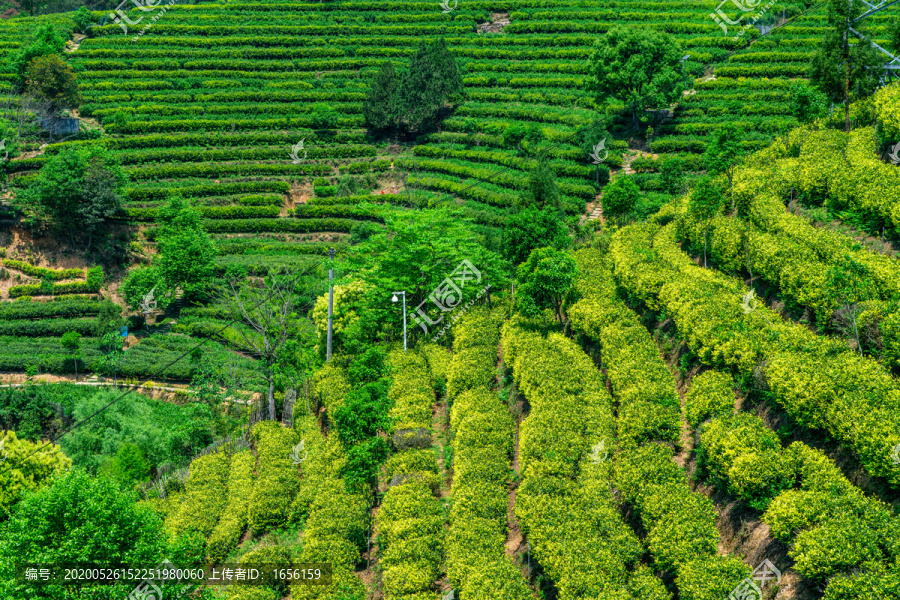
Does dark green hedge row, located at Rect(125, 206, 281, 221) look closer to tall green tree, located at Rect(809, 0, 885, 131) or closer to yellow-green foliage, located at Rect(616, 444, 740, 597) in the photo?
tall green tree, located at Rect(809, 0, 885, 131)

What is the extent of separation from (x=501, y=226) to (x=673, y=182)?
1065cm

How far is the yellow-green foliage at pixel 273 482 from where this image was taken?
28.3 meters

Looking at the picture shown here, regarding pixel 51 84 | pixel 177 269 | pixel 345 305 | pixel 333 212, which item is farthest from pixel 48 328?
pixel 345 305

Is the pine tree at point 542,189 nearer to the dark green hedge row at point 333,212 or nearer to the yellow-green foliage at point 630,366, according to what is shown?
the yellow-green foliage at point 630,366

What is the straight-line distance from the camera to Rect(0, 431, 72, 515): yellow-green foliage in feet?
104

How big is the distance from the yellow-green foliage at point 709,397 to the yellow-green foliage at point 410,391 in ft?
31.1

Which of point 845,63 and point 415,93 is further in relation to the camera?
point 415,93

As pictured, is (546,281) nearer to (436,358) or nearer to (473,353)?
(473,353)

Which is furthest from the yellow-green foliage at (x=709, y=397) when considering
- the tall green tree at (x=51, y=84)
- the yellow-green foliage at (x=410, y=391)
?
the tall green tree at (x=51, y=84)

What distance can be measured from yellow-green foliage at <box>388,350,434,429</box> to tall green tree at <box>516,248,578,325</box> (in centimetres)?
489

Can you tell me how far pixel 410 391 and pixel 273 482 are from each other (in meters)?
6.10

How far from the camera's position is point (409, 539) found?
2375 centimetres

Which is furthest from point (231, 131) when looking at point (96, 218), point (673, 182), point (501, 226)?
point (673, 182)

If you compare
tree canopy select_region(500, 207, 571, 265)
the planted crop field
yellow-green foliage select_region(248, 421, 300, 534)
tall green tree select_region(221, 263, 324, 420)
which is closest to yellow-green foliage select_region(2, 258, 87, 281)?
the planted crop field
